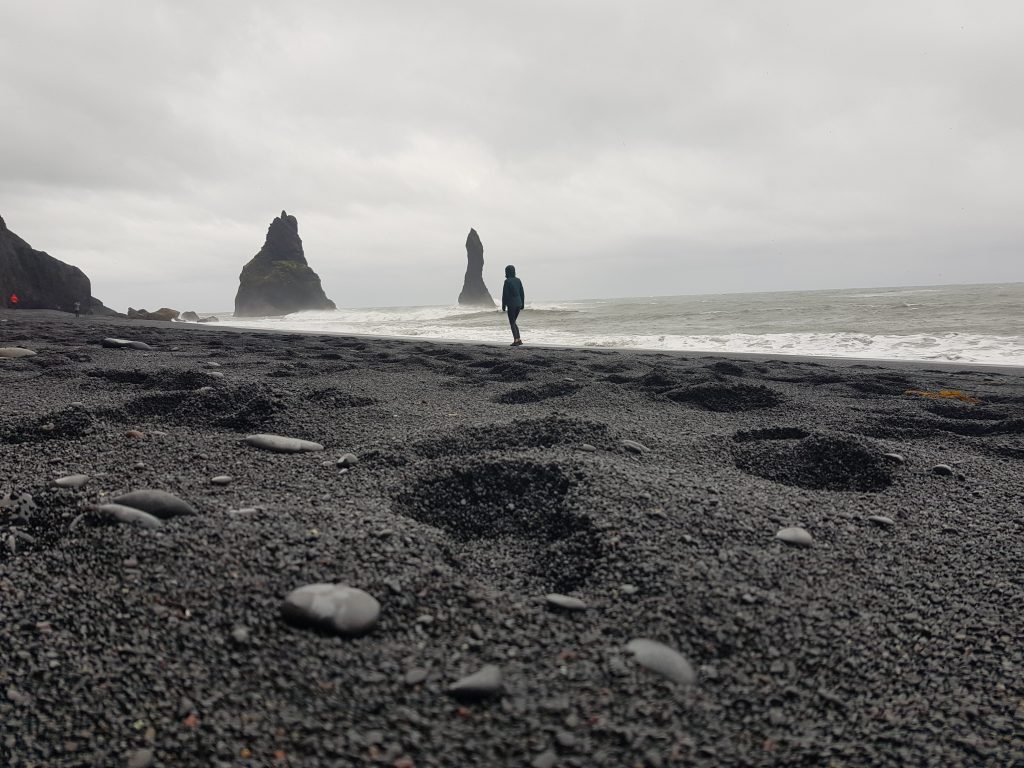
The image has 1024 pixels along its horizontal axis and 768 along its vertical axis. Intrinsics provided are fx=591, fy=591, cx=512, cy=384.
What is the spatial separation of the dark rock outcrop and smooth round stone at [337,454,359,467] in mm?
27707

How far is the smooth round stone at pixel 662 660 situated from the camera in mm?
1123

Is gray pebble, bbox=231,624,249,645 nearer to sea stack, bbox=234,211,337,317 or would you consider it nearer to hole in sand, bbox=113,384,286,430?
hole in sand, bbox=113,384,286,430

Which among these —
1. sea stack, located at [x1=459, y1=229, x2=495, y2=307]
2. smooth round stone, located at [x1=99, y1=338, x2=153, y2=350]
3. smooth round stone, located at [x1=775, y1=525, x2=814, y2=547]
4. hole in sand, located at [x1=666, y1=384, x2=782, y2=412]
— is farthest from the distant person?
sea stack, located at [x1=459, y1=229, x2=495, y2=307]

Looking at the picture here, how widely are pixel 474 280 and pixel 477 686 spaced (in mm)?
82215

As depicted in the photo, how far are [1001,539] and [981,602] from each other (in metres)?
0.49

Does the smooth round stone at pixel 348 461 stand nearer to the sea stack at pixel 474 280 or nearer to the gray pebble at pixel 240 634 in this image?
the gray pebble at pixel 240 634

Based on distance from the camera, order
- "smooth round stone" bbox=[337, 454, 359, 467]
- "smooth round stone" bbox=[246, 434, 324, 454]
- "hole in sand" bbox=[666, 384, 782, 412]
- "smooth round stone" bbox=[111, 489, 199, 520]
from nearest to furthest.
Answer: "smooth round stone" bbox=[111, 489, 199, 520] < "smooth round stone" bbox=[337, 454, 359, 467] < "smooth round stone" bbox=[246, 434, 324, 454] < "hole in sand" bbox=[666, 384, 782, 412]

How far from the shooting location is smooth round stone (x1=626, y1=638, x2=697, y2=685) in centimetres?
112

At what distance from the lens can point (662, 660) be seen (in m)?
1.15

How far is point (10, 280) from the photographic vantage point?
23.4 metres

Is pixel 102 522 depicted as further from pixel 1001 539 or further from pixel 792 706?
pixel 1001 539

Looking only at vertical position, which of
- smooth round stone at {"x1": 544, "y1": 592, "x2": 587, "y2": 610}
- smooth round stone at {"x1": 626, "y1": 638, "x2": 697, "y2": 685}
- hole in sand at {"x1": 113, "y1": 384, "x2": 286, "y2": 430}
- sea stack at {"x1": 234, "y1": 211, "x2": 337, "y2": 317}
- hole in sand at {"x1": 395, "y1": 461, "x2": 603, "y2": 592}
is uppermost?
sea stack at {"x1": 234, "y1": 211, "x2": 337, "y2": 317}

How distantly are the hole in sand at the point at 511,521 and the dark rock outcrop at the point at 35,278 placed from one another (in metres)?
28.2

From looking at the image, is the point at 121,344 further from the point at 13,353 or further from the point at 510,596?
the point at 510,596
